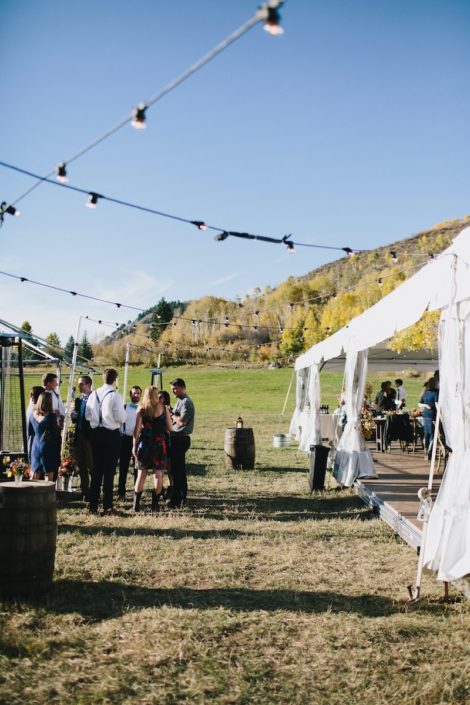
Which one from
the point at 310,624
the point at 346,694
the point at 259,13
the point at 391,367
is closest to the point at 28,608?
the point at 310,624

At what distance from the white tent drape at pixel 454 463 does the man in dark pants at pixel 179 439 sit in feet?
12.7

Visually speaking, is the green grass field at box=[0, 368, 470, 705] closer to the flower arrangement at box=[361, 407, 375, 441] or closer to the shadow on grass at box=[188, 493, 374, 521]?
the shadow on grass at box=[188, 493, 374, 521]

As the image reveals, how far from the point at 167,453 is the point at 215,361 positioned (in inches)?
2186

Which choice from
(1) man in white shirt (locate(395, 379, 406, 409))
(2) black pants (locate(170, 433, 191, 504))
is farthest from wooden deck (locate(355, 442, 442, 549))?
(1) man in white shirt (locate(395, 379, 406, 409))

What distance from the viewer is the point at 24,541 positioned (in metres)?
4.33

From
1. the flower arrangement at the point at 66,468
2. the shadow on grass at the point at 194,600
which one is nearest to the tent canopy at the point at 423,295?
the shadow on grass at the point at 194,600

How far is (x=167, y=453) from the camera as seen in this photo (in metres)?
8.12

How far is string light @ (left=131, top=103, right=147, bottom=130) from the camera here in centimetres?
411

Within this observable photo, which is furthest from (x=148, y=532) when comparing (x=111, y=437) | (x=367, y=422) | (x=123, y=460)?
(x=367, y=422)

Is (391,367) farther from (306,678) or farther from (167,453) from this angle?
(306,678)

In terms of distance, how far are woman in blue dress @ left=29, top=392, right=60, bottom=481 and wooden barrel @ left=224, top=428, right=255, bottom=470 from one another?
4.82 meters

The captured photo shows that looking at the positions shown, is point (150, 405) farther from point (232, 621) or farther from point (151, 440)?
point (232, 621)

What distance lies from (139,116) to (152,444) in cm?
443

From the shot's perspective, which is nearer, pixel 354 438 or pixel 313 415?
pixel 354 438
